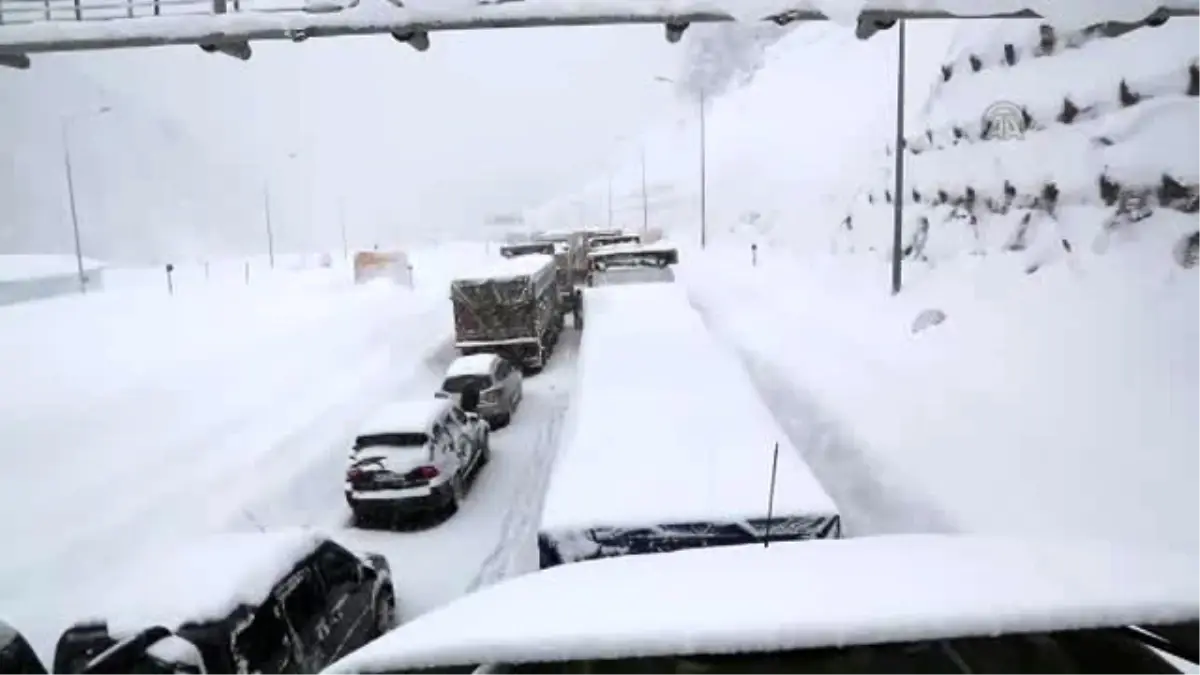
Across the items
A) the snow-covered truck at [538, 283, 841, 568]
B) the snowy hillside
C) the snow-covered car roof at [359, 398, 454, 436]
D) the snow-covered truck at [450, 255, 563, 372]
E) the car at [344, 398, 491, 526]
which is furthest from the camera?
the snow-covered truck at [450, 255, 563, 372]

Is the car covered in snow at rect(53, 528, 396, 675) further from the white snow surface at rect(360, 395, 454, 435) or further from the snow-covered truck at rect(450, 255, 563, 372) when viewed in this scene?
the snow-covered truck at rect(450, 255, 563, 372)

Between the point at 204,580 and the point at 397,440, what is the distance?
5654mm

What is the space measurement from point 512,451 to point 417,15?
9197 millimetres


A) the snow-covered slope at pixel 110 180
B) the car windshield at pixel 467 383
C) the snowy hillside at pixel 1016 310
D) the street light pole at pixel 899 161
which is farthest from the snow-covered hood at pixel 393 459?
the snow-covered slope at pixel 110 180

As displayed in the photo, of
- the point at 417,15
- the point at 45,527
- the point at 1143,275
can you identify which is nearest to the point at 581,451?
the point at 417,15

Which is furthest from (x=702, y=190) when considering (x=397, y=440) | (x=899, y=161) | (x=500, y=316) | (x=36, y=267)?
(x=36, y=267)

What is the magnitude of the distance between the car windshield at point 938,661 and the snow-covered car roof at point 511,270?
66.8 feet

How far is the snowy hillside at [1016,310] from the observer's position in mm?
12016

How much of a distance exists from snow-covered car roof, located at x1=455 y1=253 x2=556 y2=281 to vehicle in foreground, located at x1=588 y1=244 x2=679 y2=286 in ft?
6.04

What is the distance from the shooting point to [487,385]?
60.3 ft

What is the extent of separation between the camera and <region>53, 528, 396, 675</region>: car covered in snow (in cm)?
676

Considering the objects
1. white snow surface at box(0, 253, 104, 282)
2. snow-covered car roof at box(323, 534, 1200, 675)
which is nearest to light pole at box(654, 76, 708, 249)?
white snow surface at box(0, 253, 104, 282)

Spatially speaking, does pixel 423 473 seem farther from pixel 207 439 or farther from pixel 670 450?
pixel 207 439

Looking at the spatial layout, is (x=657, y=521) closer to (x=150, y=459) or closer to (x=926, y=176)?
(x=150, y=459)
